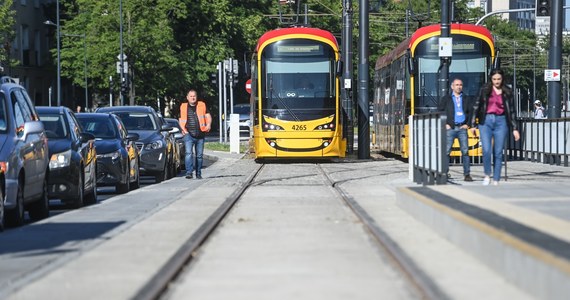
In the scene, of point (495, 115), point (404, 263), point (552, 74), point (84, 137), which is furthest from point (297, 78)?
point (404, 263)

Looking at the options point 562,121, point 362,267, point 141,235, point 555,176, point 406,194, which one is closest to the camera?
point 362,267

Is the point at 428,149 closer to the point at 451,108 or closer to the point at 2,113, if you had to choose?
the point at 451,108

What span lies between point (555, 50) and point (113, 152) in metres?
15.8

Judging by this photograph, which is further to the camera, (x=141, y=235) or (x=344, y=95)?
(x=344, y=95)

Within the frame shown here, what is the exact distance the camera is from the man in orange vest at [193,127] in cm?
2816

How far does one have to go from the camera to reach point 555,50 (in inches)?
1422

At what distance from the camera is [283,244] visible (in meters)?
13.1

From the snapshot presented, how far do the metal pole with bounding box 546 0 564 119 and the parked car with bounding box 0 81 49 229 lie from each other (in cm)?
2016

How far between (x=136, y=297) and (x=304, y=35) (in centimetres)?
2733

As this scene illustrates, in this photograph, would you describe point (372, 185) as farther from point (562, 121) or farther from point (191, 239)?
point (191, 239)

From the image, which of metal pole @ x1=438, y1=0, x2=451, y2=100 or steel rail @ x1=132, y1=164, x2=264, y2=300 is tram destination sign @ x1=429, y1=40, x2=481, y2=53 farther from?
steel rail @ x1=132, y1=164, x2=264, y2=300

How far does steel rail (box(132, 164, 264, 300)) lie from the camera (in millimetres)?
9570

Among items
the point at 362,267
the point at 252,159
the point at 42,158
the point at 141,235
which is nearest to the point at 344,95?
the point at 252,159

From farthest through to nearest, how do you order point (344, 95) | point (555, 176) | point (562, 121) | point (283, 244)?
1. point (344, 95)
2. point (562, 121)
3. point (555, 176)
4. point (283, 244)
